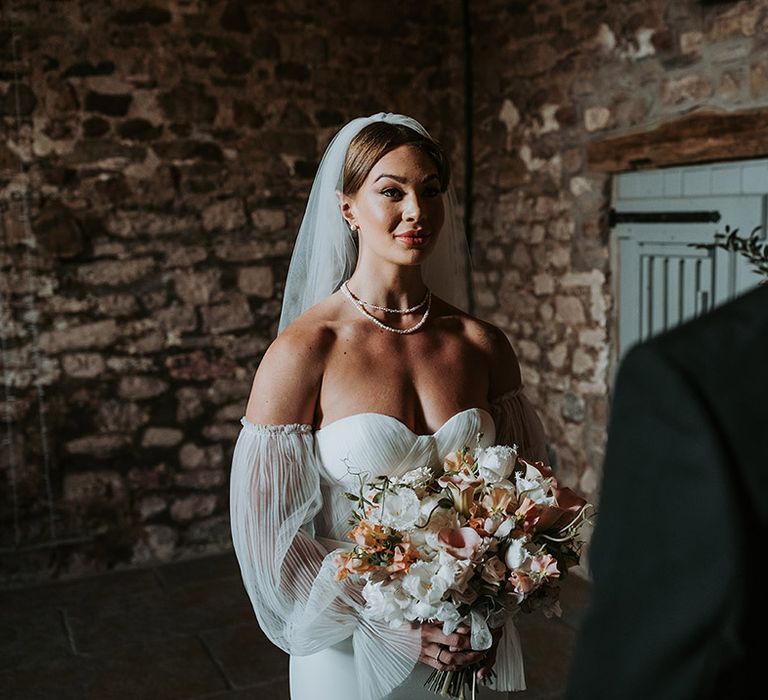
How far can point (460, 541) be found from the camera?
166cm

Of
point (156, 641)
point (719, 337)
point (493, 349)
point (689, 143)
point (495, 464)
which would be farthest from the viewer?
point (156, 641)

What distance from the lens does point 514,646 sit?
2.04 meters

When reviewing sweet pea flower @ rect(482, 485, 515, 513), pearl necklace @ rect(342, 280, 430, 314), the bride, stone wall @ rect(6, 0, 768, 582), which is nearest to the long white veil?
the bride

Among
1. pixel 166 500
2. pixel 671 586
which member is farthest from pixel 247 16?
pixel 671 586

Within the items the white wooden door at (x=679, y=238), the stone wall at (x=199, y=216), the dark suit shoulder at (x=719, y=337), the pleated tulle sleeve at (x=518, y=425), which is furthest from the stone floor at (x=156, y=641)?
the dark suit shoulder at (x=719, y=337)

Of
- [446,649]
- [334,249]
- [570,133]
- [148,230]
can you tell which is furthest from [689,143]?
[148,230]

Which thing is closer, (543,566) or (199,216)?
(543,566)

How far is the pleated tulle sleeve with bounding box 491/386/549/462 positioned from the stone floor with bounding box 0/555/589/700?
153 centimetres

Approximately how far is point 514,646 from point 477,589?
1.46ft

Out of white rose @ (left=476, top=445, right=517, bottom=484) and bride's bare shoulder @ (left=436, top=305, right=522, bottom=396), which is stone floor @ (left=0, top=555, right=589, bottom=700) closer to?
bride's bare shoulder @ (left=436, top=305, right=522, bottom=396)

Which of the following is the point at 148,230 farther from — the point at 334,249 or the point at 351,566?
the point at 351,566

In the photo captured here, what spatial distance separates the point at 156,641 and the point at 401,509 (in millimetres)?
2623

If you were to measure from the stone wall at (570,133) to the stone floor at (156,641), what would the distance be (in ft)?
3.50

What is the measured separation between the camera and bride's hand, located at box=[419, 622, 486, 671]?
5.72 ft
